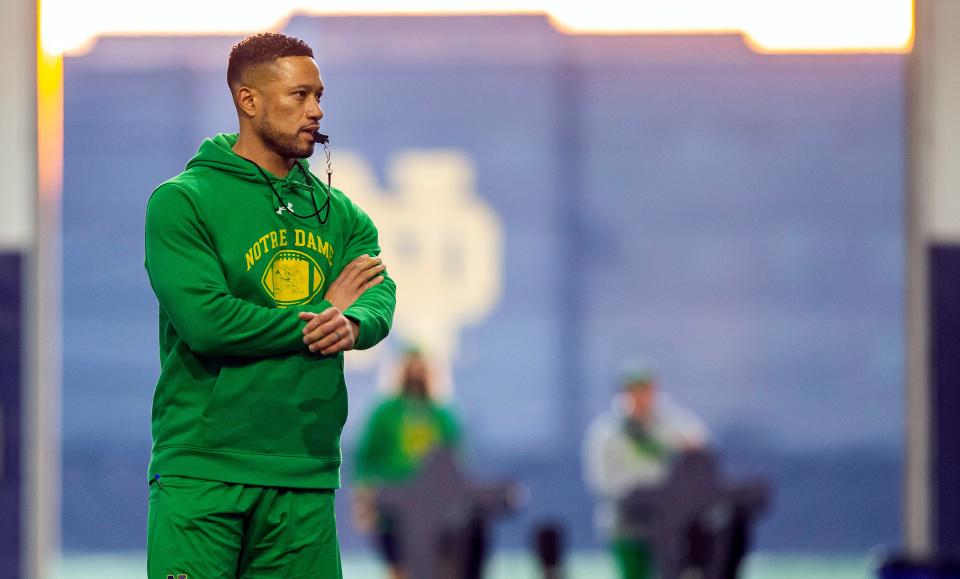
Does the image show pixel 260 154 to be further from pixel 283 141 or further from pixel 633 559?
pixel 633 559

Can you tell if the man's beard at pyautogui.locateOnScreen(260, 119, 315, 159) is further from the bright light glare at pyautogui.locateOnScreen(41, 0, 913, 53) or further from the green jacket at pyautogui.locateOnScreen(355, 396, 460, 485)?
the green jacket at pyautogui.locateOnScreen(355, 396, 460, 485)

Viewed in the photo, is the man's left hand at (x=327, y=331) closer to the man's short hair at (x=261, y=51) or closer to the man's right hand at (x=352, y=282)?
the man's right hand at (x=352, y=282)

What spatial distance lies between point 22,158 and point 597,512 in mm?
5339

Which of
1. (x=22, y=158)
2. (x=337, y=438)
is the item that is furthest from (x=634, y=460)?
(x=337, y=438)

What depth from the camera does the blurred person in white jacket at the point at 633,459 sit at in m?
6.52

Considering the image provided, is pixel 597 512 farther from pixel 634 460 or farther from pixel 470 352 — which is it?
pixel 634 460

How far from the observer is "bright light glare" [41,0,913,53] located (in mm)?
7781

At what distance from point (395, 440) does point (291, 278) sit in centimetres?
450

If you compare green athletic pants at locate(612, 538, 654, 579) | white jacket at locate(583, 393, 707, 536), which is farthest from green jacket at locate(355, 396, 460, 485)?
green athletic pants at locate(612, 538, 654, 579)

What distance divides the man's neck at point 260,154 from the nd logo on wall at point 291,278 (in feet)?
0.51

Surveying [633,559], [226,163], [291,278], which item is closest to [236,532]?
[291,278]

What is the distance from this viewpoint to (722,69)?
397 inches

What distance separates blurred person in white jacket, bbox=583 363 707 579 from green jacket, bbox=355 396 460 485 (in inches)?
28.1

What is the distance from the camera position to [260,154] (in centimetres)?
237
